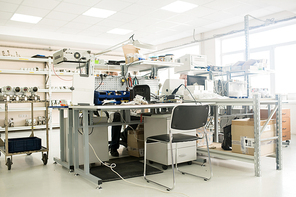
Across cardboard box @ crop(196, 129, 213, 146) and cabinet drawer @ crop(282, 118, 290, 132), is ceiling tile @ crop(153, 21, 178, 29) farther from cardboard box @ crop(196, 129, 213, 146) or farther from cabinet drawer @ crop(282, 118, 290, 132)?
cardboard box @ crop(196, 129, 213, 146)

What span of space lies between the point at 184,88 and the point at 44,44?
211 inches

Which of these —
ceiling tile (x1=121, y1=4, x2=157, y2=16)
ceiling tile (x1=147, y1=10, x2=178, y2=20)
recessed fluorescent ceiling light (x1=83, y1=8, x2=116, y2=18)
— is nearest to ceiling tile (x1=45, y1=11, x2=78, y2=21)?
recessed fluorescent ceiling light (x1=83, y1=8, x2=116, y2=18)

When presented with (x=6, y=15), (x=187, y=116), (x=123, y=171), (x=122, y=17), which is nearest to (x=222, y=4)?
(x=122, y=17)

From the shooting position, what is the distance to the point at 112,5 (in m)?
4.97

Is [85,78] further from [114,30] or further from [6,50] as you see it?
[6,50]

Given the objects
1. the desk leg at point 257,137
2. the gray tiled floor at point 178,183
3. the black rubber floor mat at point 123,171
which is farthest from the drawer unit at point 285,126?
the black rubber floor mat at point 123,171

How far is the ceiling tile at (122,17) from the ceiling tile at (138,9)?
0.66 ft

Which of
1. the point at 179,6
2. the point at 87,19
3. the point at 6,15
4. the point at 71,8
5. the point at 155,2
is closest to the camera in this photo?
the point at 155,2

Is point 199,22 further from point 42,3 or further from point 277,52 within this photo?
point 42,3


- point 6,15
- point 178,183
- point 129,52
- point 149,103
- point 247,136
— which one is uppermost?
point 6,15

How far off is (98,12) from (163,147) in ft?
12.1

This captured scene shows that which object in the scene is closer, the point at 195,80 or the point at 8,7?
the point at 195,80

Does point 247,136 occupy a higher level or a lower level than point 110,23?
lower

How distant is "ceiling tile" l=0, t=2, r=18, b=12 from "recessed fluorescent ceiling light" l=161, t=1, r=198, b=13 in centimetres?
293
